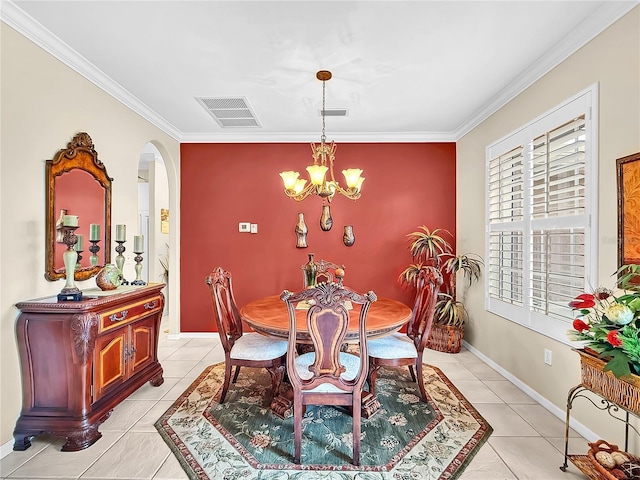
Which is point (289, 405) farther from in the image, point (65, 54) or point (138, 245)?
point (65, 54)

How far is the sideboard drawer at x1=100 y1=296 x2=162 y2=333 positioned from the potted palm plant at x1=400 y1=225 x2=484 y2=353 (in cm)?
277

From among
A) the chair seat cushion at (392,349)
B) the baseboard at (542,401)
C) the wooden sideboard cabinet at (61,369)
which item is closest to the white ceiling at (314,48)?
the wooden sideboard cabinet at (61,369)

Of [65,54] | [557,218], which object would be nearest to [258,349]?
[557,218]

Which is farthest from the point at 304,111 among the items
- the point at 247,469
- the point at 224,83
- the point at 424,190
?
the point at 247,469

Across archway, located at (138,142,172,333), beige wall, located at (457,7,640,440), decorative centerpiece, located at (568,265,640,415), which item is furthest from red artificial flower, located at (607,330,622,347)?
archway, located at (138,142,172,333)

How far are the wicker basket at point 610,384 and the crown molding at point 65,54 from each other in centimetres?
394

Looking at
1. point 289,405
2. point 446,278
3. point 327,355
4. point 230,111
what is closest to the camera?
point 327,355

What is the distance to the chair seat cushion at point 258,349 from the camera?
8.12 feet

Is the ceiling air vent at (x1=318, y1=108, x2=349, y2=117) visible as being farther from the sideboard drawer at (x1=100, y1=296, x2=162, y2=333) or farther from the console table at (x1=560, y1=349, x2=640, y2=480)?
the console table at (x1=560, y1=349, x2=640, y2=480)

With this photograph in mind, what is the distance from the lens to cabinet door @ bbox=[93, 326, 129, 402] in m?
2.20

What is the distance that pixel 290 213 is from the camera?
4.36 meters

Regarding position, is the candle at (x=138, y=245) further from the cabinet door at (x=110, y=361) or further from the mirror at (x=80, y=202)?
the cabinet door at (x=110, y=361)

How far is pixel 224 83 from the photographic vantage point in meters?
2.90

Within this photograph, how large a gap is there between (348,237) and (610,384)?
3004mm
